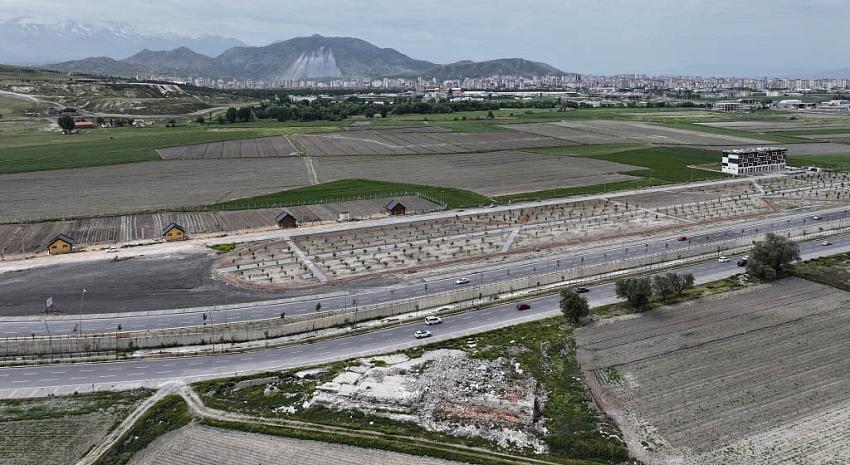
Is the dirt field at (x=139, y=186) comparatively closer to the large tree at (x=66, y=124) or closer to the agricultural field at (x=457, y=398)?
the agricultural field at (x=457, y=398)

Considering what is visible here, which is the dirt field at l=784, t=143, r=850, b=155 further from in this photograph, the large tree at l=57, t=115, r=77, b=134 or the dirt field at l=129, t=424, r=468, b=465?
the large tree at l=57, t=115, r=77, b=134

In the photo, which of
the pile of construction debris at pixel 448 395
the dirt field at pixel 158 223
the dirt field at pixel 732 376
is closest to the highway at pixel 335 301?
the pile of construction debris at pixel 448 395

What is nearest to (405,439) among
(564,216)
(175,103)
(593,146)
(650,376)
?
(650,376)

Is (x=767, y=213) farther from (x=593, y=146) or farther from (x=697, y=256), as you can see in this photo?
(x=593, y=146)

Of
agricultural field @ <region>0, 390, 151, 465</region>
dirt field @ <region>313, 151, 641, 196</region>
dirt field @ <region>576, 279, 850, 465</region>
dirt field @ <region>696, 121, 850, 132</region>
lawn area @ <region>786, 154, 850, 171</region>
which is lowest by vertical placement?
agricultural field @ <region>0, 390, 151, 465</region>

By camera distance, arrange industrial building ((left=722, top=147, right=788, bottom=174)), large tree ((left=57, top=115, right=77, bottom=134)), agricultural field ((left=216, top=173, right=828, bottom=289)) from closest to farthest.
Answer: agricultural field ((left=216, top=173, right=828, bottom=289))
industrial building ((left=722, top=147, right=788, bottom=174))
large tree ((left=57, top=115, right=77, bottom=134))

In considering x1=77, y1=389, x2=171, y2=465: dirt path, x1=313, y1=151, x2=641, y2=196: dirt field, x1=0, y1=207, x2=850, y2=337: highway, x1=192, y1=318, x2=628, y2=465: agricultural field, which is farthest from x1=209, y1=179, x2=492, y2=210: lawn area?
x1=77, y1=389, x2=171, y2=465: dirt path

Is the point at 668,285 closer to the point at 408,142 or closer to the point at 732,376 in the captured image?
the point at 732,376
